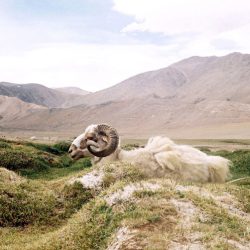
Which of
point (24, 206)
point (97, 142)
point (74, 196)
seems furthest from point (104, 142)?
point (24, 206)

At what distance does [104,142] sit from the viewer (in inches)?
670

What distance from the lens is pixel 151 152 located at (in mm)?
14906

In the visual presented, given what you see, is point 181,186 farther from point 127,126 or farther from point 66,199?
point 127,126

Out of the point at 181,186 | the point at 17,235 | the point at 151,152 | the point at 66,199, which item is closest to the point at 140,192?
the point at 181,186

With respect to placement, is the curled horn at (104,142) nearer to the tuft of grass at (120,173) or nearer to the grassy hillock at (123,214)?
the tuft of grass at (120,173)

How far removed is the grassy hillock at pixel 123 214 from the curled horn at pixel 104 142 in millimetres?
2374

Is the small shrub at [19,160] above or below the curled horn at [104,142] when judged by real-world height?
below

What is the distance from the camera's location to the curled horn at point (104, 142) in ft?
54.3

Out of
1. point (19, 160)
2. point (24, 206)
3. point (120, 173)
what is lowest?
point (19, 160)

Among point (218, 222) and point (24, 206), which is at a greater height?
point (218, 222)

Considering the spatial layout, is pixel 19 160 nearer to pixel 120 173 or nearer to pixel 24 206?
pixel 120 173

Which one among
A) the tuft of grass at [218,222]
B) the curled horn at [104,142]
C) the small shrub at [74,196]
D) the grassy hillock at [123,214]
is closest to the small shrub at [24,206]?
the grassy hillock at [123,214]

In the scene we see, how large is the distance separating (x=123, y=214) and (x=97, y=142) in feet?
28.8

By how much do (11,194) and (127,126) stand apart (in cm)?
18231
